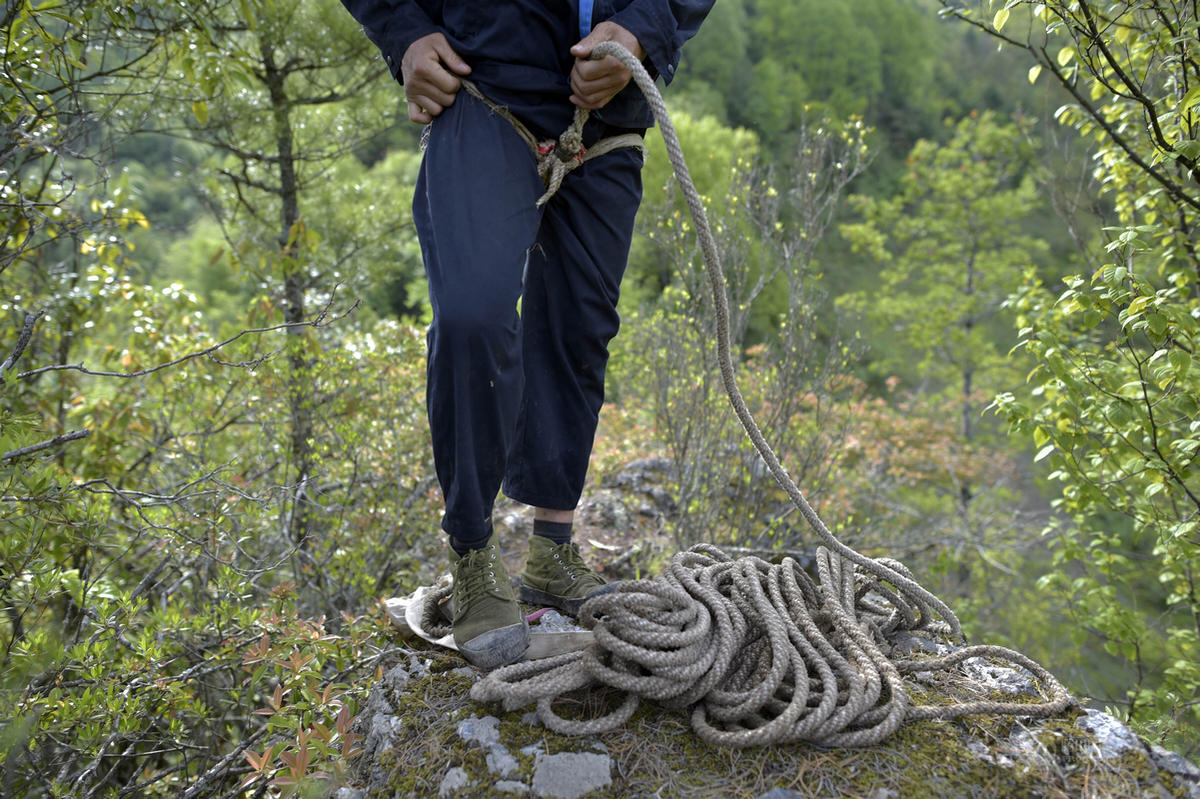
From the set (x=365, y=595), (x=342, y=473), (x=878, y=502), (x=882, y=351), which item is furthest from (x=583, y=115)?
(x=882, y=351)

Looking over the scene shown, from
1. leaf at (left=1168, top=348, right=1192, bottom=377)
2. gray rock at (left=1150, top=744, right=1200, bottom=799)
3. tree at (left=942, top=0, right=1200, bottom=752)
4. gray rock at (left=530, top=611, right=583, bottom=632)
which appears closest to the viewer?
gray rock at (left=1150, top=744, right=1200, bottom=799)

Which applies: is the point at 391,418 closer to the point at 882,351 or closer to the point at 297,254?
the point at 297,254

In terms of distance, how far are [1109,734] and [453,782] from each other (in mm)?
1337

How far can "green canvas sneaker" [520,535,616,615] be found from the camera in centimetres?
206

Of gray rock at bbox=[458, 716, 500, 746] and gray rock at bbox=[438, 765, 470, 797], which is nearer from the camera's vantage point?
gray rock at bbox=[438, 765, 470, 797]

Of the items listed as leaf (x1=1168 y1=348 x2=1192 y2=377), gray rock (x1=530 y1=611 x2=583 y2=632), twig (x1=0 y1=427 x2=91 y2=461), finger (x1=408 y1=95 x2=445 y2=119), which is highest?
finger (x1=408 y1=95 x2=445 y2=119)

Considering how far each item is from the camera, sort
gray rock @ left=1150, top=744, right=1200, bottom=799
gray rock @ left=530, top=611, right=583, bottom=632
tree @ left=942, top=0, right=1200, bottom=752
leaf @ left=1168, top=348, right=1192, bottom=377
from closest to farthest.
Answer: gray rock @ left=1150, top=744, right=1200, bottom=799
gray rock @ left=530, top=611, right=583, bottom=632
leaf @ left=1168, top=348, right=1192, bottom=377
tree @ left=942, top=0, right=1200, bottom=752

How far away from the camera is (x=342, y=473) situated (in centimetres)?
389

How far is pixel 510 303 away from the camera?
1.63 metres

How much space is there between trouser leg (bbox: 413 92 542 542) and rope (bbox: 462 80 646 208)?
2 cm

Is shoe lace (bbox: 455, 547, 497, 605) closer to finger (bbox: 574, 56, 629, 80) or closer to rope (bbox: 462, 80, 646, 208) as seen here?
rope (bbox: 462, 80, 646, 208)

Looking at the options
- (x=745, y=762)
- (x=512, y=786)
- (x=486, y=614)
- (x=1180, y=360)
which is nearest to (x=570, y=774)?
(x=512, y=786)

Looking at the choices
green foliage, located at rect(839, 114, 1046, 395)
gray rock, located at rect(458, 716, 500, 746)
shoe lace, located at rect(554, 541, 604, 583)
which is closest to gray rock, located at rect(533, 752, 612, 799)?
gray rock, located at rect(458, 716, 500, 746)

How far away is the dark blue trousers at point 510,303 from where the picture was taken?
1.62 m
